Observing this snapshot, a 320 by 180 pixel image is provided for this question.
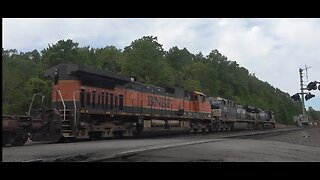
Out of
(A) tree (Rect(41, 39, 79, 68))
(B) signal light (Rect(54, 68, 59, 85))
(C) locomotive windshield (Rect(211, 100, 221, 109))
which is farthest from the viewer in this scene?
(A) tree (Rect(41, 39, 79, 68))

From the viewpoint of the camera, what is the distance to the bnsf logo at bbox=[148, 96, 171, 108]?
2957cm

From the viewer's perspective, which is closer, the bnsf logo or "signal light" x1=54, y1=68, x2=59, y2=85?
"signal light" x1=54, y1=68, x2=59, y2=85

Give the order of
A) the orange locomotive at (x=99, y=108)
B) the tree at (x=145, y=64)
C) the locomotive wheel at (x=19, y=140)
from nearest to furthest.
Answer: the locomotive wheel at (x=19, y=140) → the orange locomotive at (x=99, y=108) → the tree at (x=145, y=64)

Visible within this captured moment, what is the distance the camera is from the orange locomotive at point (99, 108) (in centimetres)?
1964

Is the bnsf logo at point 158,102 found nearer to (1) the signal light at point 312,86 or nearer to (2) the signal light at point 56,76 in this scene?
(2) the signal light at point 56,76

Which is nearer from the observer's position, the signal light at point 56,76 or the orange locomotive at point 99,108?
the orange locomotive at point 99,108

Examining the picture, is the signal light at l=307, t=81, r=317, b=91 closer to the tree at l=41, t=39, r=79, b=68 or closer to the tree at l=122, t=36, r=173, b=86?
the tree at l=122, t=36, r=173, b=86

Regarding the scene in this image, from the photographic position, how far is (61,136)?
19312mm

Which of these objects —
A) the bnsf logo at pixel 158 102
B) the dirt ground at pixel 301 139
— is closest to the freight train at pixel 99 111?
the bnsf logo at pixel 158 102

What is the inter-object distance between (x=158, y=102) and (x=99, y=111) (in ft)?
29.3

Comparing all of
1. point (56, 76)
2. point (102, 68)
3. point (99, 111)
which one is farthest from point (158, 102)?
point (102, 68)

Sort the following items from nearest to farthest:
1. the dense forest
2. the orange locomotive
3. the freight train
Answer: the freight train
the orange locomotive
the dense forest

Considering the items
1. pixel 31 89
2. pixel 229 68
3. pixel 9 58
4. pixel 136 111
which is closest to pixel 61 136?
pixel 136 111

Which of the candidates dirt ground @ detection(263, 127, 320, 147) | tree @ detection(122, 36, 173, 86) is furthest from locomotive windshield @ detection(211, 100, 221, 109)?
tree @ detection(122, 36, 173, 86)
